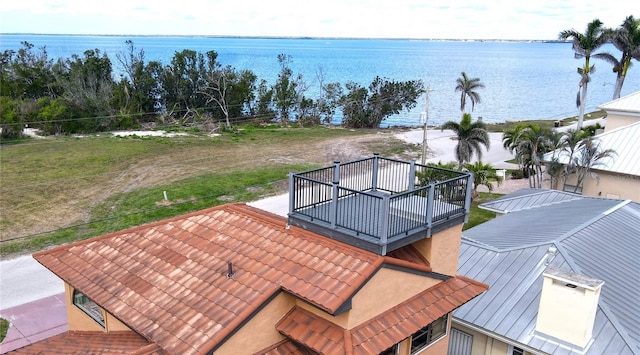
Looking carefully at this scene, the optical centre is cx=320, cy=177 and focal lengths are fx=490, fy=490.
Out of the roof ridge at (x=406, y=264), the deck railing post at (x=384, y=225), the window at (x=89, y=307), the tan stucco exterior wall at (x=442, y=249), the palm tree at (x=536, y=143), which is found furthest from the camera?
the palm tree at (x=536, y=143)

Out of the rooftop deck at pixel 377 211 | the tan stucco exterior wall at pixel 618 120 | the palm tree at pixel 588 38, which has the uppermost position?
the palm tree at pixel 588 38

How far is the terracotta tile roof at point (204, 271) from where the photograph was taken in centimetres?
844

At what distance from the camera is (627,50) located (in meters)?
45.4

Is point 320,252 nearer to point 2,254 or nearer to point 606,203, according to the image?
point 606,203

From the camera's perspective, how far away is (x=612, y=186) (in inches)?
1029

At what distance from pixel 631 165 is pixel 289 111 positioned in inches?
1688

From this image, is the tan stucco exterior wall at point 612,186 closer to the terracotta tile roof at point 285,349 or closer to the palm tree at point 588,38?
the palm tree at point 588,38

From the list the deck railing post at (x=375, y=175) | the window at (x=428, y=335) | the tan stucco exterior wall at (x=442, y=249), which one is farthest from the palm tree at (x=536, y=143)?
the window at (x=428, y=335)

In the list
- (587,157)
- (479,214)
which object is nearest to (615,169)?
(587,157)

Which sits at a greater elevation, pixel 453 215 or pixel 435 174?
pixel 453 215

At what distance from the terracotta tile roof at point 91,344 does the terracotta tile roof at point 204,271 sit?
20.8 inches

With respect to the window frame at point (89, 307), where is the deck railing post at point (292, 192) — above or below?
above

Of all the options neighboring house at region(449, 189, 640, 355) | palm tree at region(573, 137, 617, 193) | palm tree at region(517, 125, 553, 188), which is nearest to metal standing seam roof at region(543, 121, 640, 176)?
palm tree at region(573, 137, 617, 193)

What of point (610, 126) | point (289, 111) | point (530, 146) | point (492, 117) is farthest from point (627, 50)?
point (289, 111)
